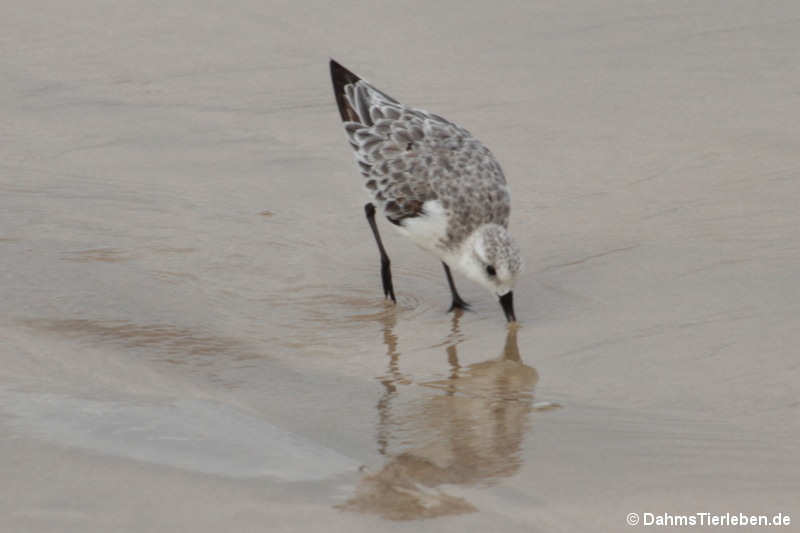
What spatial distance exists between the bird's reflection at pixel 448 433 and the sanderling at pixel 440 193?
424 mm

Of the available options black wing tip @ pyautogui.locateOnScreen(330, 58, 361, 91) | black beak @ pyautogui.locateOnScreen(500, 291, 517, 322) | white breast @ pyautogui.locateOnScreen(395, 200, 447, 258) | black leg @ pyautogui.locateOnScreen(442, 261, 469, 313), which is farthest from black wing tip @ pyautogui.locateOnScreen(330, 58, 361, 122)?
black beak @ pyautogui.locateOnScreen(500, 291, 517, 322)

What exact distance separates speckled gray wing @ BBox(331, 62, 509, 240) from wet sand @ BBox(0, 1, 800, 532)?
0.47 m

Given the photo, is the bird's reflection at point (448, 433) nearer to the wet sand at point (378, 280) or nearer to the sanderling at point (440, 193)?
the wet sand at point (378, 280)

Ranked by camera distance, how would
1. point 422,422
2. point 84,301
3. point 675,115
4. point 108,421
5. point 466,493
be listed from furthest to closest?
point 675,115, point 84,301, point 422,422, point 108,421, point 466,493

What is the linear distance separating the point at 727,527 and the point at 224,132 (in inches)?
210

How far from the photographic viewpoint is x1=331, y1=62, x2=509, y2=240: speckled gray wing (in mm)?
6246

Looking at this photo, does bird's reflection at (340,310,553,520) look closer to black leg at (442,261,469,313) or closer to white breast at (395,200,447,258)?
black leg at (442,261,469,313)

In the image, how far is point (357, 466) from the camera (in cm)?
419

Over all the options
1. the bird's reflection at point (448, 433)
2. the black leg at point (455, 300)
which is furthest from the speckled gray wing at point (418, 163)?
the bird's reflection at point (448, 433)

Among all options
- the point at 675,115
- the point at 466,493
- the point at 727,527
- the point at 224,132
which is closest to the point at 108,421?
the point at 466,493

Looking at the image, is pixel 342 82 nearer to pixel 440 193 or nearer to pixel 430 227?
pixel 440 193

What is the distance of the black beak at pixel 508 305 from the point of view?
5.94 metres

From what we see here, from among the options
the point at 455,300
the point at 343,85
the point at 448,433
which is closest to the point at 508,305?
the point at 455,300

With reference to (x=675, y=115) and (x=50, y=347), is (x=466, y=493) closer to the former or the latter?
(x=50, y=347)
